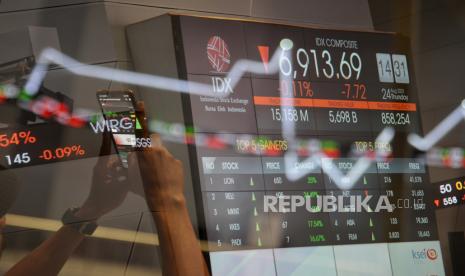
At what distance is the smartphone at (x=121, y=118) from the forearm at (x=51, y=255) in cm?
13

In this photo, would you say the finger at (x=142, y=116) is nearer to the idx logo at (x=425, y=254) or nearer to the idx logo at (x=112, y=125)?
the idx logo at (x=112, y=125)

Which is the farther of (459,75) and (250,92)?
(459,75)

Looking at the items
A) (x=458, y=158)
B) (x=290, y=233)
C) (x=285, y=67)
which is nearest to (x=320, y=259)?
(x=290, y=233)

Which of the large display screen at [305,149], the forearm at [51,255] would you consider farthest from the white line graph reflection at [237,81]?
the forearm at [51,255]

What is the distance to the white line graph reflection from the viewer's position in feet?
3.98

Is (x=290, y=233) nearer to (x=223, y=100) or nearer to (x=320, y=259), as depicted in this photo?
(x=320, y=259)

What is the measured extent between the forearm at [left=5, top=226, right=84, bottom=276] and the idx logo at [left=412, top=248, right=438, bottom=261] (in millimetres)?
695

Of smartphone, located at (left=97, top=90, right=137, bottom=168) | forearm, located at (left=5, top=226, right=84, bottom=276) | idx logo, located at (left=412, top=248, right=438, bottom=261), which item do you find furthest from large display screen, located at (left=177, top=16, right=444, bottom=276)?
forearm, located at (left=5, top=226, right=84, bottom=276)

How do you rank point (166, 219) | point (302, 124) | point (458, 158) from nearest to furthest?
point (166, 219)
point (302, 124)
point (458, 158)

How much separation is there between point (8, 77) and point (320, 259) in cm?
62

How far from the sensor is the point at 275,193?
4.68ft

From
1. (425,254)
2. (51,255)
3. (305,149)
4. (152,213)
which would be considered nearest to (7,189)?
(51,255)

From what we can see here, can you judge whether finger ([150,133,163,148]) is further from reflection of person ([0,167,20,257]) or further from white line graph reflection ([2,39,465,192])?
reflection of person ([0,167,20,257])

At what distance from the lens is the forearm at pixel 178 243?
1.26m
